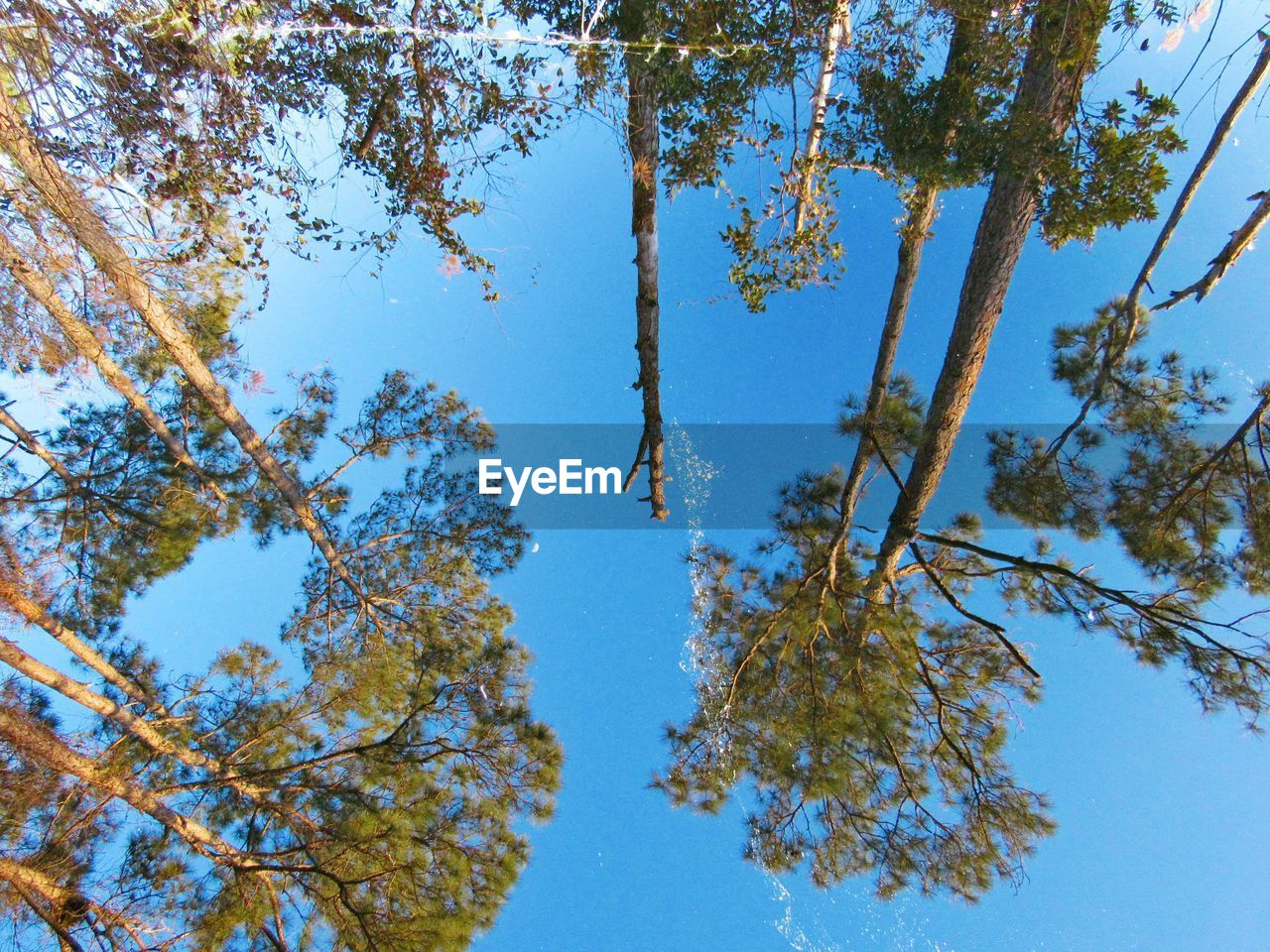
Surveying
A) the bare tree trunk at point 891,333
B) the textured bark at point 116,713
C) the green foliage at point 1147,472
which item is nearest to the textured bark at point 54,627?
the textured bark at point 116,713

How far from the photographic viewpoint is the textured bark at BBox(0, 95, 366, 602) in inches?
98.7

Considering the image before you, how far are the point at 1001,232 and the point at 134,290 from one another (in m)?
4.51

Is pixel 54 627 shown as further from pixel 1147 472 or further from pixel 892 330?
pixel 1147 472

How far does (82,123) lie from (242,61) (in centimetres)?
79

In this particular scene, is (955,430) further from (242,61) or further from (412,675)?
(242,61)

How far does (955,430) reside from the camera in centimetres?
402

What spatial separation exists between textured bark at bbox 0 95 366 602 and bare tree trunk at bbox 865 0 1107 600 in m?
3.89

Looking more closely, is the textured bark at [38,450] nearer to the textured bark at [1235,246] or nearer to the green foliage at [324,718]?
the green foliage at [324,718]

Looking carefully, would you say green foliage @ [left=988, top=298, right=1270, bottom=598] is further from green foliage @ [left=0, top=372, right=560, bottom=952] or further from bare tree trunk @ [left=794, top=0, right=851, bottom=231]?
green foliage @ [left=0, top=372, right=560, bottom=952]

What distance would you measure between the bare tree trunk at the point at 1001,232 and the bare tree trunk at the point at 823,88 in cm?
89

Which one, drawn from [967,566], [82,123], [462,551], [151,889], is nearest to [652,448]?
[462,551]

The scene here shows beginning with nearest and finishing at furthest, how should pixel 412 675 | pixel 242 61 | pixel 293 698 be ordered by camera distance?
pixel 242 61, pixel 293 698, pixel 412 675

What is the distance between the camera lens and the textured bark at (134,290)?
251 centimetres

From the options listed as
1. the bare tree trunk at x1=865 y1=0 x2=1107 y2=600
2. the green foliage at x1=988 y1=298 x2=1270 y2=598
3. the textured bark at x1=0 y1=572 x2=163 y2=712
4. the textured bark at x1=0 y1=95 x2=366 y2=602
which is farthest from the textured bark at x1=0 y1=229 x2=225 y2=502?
the green foliage at x1=988 y1=298 x2=1270 y2=598
